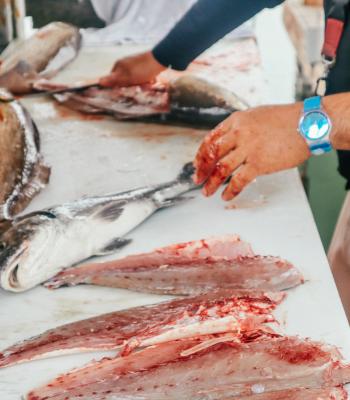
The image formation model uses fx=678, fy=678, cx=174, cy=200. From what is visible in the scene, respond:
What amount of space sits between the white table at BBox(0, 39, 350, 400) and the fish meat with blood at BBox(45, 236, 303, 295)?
1.3 inches

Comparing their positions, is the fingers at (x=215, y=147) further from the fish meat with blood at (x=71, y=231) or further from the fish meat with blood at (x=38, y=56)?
the fish meat with blood at (x=38, y=56)

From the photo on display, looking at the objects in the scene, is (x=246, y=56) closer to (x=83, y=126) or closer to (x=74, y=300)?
(x=83, y=126)

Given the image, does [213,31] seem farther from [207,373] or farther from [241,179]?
[207,373]

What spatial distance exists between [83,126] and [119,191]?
681 millimetres

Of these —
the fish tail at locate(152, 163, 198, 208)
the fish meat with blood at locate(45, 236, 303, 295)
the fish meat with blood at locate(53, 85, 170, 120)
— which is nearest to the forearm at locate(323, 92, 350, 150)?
the fish meat with blood at locate(45, 236, 303, 295)

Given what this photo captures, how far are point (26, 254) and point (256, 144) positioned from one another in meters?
0.73

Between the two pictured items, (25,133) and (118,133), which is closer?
(25,133)

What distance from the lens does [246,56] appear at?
12.1ft

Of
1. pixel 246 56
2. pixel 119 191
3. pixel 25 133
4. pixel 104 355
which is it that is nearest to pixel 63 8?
pixel 246 56

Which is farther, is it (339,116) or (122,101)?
(122,101)

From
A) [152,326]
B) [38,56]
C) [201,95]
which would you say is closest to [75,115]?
[201,95]

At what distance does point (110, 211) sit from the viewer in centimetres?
208

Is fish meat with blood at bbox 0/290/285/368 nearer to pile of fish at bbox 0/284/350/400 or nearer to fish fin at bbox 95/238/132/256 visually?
pile of fish at bbox 0/284/350/400

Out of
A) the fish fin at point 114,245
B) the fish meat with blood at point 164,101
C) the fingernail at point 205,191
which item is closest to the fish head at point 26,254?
the fish fin at point 114,245
